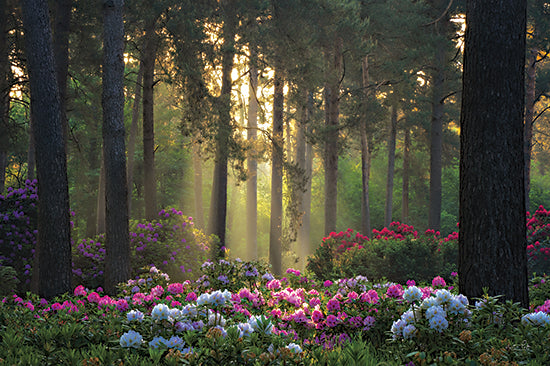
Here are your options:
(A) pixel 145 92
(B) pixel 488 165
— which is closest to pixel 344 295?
(B) pixel 488 165

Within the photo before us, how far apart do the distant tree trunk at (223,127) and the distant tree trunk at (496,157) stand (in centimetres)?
903

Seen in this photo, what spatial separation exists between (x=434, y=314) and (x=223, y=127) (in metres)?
10.8

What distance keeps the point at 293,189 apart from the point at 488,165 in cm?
1159

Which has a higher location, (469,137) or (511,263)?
(469,137)

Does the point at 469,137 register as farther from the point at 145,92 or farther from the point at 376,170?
the point at 376,170

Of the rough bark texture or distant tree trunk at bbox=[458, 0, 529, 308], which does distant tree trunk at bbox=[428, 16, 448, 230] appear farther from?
distant tree trunk at bbox=[458, 0, 529, 308]

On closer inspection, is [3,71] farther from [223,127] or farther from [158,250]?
[158,250]

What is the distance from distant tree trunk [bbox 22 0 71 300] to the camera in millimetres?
7828

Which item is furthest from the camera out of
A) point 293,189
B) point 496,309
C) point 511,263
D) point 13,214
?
point 293,189

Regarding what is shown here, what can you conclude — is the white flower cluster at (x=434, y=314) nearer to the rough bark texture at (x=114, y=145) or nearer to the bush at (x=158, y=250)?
the rough bark texture at (x=114, y=145)

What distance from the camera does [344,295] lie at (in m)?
5.41

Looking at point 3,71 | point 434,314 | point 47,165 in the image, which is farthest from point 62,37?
point 434,314

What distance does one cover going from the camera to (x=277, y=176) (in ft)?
62.9

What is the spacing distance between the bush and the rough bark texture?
2126 mm
